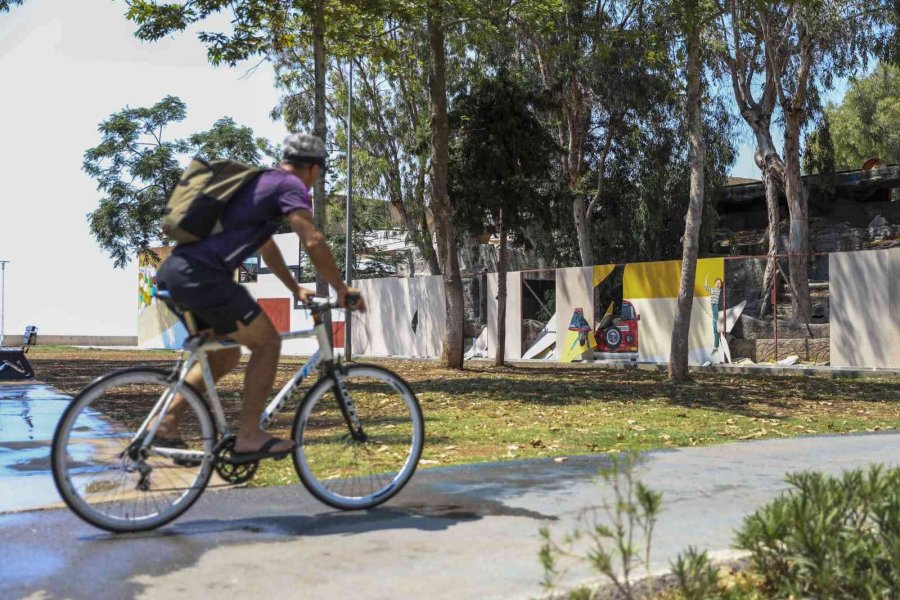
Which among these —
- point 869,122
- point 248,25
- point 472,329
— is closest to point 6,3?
point 248,25

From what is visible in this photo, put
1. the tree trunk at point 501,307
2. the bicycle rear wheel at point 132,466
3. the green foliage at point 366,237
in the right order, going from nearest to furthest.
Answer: the bicycle rear wheel at point 132,466 → the tree trunk at point 501,307 → the green foliage at point 366,237

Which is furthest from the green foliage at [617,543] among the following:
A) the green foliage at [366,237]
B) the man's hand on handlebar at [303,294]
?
the green foliage at [366,237]

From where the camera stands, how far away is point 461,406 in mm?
12125

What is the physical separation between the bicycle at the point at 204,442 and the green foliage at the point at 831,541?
6.48 feet

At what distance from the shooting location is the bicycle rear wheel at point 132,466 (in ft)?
13.7

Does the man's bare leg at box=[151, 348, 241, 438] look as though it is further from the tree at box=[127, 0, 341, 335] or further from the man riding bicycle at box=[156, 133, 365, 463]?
the tree at box=[127, 0, 341, 335]

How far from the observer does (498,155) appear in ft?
65.1

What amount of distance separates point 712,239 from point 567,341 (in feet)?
46.8

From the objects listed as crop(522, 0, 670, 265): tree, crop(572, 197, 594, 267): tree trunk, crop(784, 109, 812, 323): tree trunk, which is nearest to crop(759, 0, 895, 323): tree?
crop(784, 109, 812, 323): tree trunk

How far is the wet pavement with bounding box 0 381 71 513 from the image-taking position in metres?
5.09

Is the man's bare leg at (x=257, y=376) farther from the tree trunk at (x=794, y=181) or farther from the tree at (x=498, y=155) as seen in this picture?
the tree trunk at (x=794, y=181)

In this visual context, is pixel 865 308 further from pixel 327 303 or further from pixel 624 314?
pixel 327 303

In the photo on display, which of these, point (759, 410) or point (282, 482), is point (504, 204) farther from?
point (282, 482)

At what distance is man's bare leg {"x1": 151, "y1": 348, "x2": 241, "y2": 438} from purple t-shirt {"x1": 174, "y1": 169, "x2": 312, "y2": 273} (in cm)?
45
